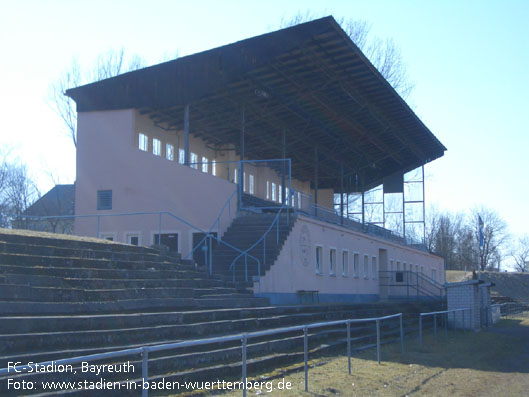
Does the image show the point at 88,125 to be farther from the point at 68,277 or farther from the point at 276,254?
the point at 68,277

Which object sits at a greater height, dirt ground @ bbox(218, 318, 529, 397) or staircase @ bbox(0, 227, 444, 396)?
staircase @ bbox(0, 227, 444, 396)

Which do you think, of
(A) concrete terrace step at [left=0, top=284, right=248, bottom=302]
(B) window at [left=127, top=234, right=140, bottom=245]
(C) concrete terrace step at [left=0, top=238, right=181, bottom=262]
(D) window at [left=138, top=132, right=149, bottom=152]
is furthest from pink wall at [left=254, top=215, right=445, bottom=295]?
(D) window at [left=138, top=132, right=149, bottom=152]

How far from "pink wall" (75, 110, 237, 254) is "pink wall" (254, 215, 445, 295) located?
2.85 meters

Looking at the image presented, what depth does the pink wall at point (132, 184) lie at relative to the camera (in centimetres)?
2572

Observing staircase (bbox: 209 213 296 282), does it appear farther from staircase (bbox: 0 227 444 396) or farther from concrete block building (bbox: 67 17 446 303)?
staircase (bbox: 0 227 444 396)

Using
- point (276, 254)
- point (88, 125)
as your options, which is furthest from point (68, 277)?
point (88, 125)

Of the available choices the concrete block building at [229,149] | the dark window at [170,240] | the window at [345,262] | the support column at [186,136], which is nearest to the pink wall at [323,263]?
the concrete block building at [229,149]

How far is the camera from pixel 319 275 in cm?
2788

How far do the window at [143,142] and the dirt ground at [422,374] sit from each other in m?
14.2

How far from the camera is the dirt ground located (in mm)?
11797

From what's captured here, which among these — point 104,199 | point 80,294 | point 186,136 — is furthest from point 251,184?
point 80,294

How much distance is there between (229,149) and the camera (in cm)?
3588

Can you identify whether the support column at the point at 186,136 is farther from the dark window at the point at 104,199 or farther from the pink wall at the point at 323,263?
the pink wall at the point at 323,263

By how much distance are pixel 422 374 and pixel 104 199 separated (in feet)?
53.5
